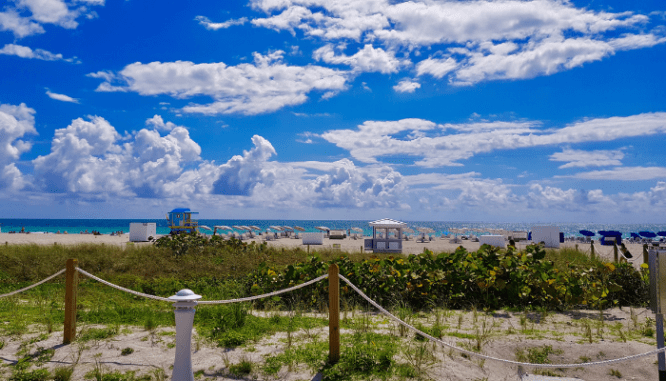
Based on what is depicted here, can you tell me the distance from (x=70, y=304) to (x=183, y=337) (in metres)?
2.57

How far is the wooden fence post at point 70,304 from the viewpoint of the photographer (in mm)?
5520

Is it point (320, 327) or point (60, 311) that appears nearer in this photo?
point (320, 327)

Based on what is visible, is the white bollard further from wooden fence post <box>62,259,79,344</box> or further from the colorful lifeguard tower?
the colorful lifeguard tower

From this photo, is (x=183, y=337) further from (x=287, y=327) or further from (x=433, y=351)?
(x=433, y=351)

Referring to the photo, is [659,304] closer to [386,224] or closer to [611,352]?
[611,352]

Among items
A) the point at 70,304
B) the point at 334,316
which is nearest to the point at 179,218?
A: the point at 70,304

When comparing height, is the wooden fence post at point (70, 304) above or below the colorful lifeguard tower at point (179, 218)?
below

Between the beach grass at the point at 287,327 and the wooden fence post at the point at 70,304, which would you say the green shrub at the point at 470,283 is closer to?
the beach grass at the point at 287,327

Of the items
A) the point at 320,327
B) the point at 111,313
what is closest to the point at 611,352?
the point at 320,327

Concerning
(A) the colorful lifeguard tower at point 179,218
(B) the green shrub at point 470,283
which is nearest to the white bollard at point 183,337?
(B) the green shrub at point 470,283

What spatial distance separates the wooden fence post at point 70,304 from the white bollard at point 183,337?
2439 millimetres

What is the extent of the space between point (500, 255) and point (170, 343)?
624 centimetres

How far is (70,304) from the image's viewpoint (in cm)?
560

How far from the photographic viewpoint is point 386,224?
1009 inches
